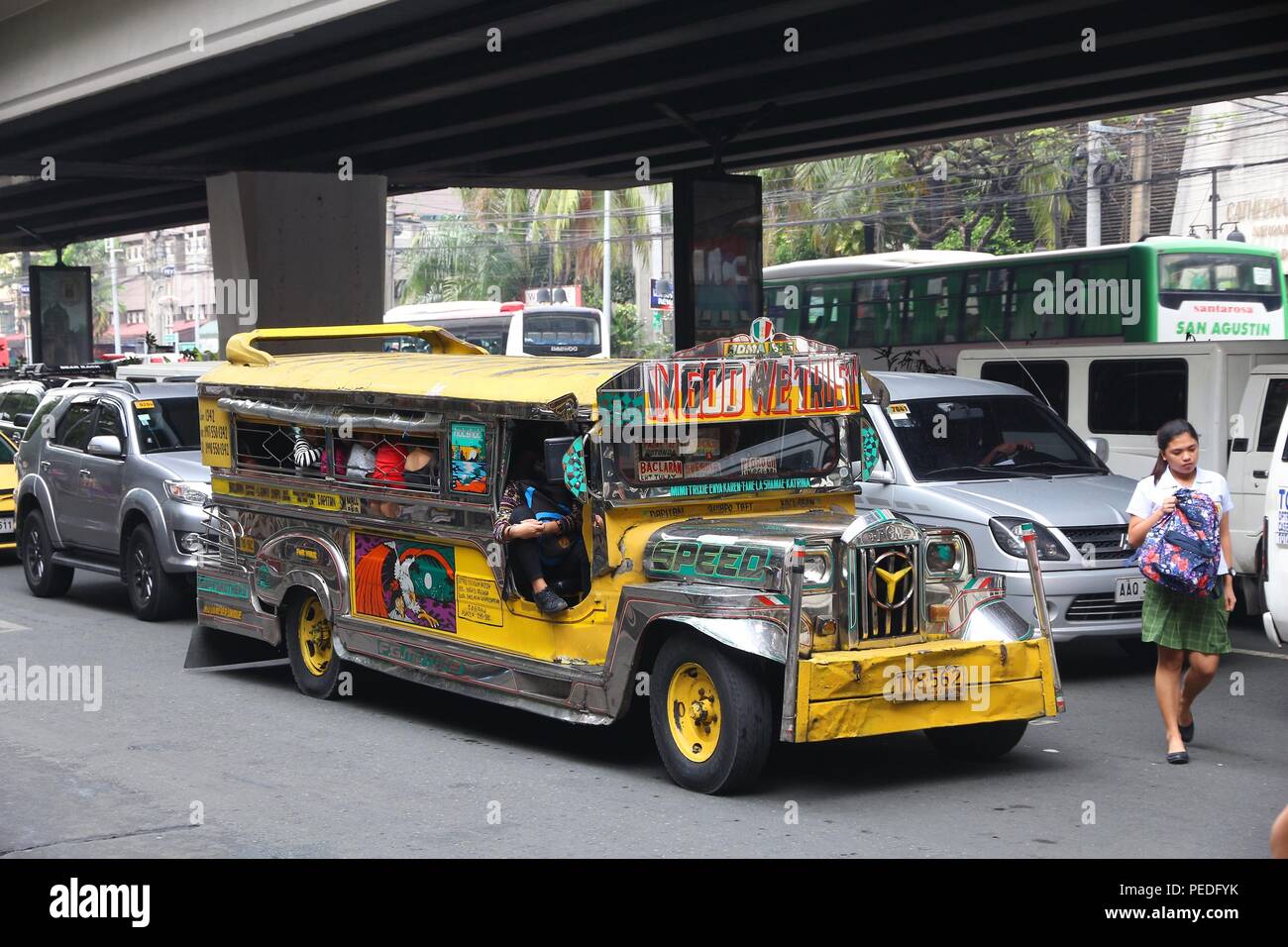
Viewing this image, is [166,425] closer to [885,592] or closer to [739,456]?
[739,456]

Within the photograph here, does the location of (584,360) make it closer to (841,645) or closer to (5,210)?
(841,645)

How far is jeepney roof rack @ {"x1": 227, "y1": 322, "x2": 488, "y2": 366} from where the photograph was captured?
35.4 ft

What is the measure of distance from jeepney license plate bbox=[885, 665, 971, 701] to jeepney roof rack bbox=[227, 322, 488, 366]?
4847mm

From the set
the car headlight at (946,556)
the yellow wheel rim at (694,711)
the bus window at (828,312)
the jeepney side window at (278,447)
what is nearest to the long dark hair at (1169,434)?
the car headlight at (946,556)

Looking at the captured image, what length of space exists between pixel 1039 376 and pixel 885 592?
786cm

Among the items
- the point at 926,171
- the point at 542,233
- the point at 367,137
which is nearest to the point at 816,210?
the point at 926,171

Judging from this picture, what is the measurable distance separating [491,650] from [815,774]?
6.06 feet

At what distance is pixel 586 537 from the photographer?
7910 millimetres

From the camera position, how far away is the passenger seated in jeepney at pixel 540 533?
26.3 feet

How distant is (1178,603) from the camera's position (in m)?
7.87

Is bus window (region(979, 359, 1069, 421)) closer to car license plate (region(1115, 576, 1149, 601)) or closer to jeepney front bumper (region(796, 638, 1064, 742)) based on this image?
car license plate (region(1115, 576, 1149, 601))

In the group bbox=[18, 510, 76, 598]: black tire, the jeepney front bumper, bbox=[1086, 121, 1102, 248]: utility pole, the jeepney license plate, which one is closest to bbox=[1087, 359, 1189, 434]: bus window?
the jeepney front bumper

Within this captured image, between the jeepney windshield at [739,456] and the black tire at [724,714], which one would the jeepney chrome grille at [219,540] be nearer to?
the jeepney windshield at [739,456]
